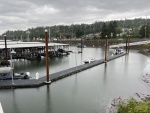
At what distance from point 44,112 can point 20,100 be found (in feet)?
11.2

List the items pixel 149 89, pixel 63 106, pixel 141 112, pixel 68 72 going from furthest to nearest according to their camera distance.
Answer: pixel 68 72
pixel 149 89
pixel 63 106
pixel 141 112

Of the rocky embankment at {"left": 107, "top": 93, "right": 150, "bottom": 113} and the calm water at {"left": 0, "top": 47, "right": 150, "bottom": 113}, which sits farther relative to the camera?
the calm water at {"left": 0, "top": 47, "right": 150, "bottom": 113}

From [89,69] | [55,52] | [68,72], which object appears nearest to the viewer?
[68,72]

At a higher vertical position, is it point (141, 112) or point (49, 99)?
point (141, 112)

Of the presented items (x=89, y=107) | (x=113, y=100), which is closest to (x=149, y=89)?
(x=113, y=100)

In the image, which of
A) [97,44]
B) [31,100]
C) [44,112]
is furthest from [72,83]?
[97,44]

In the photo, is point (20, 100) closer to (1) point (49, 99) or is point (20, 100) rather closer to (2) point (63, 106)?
(1) point (49, 99)

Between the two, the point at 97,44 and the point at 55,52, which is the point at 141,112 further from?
the point at 97,44

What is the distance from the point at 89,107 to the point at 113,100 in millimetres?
2565

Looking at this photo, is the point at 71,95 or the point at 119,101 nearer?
the point at 119,101

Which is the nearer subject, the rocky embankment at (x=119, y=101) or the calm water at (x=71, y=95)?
the rocky embankment at (x=119, y=101)

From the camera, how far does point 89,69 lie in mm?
30344

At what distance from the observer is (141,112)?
9.89 m

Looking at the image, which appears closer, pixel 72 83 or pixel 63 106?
pixel 63 106
